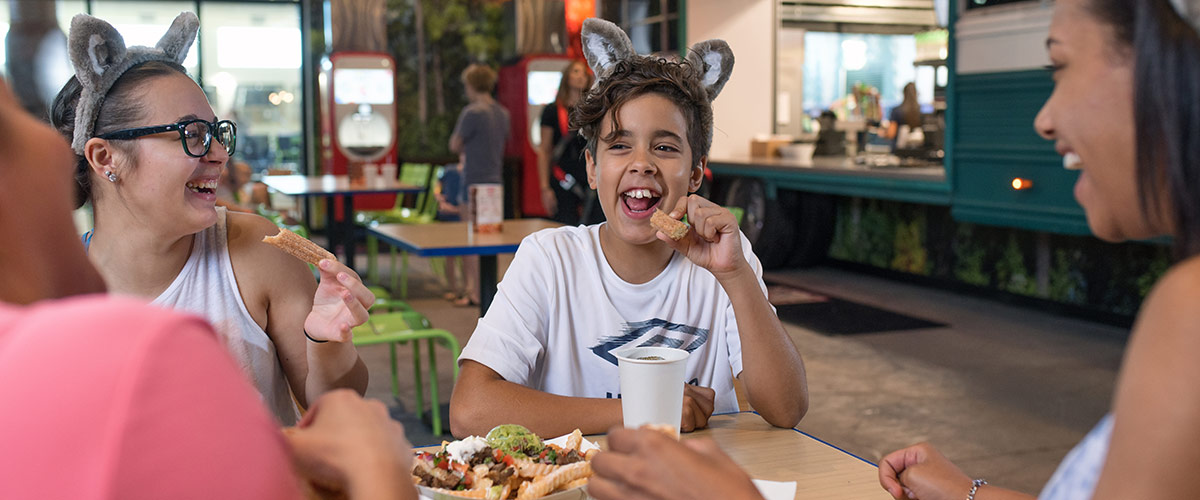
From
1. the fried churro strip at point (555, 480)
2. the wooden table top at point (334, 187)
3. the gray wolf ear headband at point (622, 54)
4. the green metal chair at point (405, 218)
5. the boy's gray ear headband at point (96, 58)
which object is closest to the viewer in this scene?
the fried churro strip at point (555, 480)

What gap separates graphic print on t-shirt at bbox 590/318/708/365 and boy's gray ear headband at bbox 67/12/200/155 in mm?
977

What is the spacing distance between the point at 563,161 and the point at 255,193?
11.1 feet

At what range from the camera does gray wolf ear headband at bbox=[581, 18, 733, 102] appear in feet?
6.83

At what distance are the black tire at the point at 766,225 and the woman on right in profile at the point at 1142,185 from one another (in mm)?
7358

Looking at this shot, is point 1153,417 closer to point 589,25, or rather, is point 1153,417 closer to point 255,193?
point 589,25

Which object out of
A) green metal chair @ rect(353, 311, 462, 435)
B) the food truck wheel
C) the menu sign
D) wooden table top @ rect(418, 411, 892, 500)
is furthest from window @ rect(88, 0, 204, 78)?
wooden table top @ rect(418, 411, 892, 500)

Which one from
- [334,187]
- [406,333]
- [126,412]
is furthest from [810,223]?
[126,412]

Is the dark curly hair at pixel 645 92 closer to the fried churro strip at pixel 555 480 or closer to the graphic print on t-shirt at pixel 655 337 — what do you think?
the graphic print on t-shirt at pixel 655 337

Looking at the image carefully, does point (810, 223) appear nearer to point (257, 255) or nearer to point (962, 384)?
point (962, 384)

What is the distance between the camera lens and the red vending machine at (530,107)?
469 inches

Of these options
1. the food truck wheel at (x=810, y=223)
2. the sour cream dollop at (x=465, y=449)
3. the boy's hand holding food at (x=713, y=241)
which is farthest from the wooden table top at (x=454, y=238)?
the food truck wheel at (x=810, y=223)

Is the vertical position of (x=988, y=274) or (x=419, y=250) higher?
(x=419, y=250)

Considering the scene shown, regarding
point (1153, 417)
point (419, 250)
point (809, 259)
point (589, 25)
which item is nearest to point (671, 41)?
point (809, 259)

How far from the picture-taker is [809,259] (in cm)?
860
